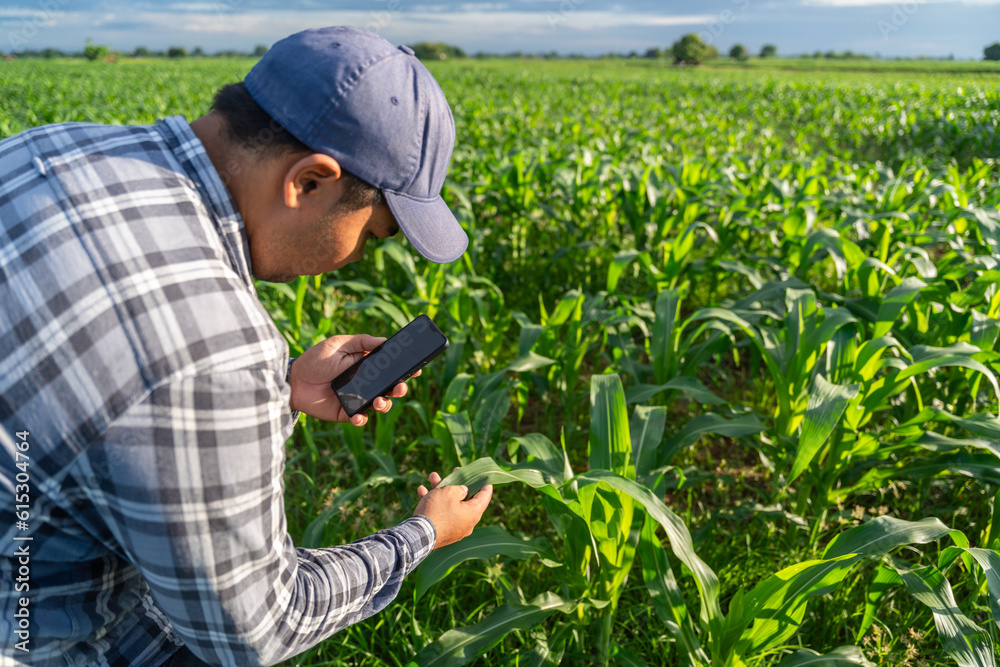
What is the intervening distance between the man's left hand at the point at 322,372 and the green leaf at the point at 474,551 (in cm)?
42

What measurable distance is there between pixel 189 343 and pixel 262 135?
0.41 m

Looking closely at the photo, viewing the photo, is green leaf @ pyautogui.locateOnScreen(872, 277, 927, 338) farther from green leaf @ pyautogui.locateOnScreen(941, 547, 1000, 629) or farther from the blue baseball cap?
the blue baseball cap

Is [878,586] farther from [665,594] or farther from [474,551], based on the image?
[474,551]

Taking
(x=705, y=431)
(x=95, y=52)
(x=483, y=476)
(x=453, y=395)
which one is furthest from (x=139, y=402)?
(x=95, y=52)

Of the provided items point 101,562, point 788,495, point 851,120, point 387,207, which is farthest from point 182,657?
point 851,120

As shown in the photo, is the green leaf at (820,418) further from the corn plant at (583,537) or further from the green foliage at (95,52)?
the green foliage at (95,52)

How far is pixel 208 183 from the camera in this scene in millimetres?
994

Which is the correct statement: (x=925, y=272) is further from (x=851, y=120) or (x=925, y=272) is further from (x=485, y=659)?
(x=851, y=120)

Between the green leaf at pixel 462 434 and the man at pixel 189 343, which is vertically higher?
the man at pixel 189 343

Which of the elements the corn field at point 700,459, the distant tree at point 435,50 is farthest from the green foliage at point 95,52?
the corn field at point 700,459

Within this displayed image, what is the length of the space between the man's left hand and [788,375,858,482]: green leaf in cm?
120

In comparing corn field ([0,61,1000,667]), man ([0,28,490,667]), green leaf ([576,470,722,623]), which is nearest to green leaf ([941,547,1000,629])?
corn field ([0,61,1000,667])

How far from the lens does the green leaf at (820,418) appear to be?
1.74 meters

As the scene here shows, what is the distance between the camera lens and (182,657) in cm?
133
